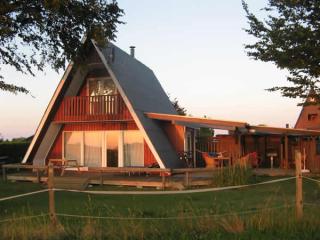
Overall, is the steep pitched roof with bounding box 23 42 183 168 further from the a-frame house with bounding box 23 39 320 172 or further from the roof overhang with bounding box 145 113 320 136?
the roof overhang with bounding box 145 113 320 136

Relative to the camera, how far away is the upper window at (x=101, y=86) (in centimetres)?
2216

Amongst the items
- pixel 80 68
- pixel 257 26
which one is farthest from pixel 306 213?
pixel 80 68

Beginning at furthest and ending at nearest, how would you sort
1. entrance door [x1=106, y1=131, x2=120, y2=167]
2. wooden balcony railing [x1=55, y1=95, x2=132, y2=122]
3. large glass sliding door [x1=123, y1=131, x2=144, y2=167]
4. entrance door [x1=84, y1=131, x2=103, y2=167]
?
entrance door [x1=84, y1=131, x2=103, y2=167], entrance door [x1=106, y1=131, x2=120, y2=167], large glass sliding door [x1=123, y1=131, x2=144, y2=167], wooden balcony railing [x1=55, y1=95, x2=132, y2=122]

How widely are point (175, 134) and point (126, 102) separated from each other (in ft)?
12.0

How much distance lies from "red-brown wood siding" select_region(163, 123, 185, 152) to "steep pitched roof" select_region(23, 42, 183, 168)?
521 mm

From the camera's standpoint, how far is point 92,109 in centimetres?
2134

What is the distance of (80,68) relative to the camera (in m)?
20.1

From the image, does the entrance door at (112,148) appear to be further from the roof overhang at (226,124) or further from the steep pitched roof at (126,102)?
the roof overhang at (226,124)

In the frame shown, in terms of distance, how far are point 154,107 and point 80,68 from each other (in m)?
4.77

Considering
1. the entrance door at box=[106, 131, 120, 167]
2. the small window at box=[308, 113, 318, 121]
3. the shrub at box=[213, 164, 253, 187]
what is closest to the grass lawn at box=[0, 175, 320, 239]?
the shrub at box=[213, 164, 253, 187]

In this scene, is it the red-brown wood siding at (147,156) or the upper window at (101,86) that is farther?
the upper window at (101,86)

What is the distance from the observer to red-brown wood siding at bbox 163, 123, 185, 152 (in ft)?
72.3

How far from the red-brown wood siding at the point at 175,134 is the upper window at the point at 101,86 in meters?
3.19

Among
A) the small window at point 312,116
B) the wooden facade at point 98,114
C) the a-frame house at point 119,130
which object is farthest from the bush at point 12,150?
the small window at point 312,116
